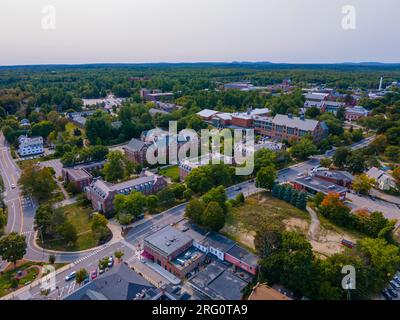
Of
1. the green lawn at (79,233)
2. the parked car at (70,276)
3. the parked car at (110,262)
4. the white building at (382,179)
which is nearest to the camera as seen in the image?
the parked car at (70,276)

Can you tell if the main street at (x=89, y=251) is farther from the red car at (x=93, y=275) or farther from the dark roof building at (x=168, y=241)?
the dark roof building at (x=168, y=241)

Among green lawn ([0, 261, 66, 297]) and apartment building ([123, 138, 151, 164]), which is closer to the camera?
green lawn ([0, 261, 66, 297])

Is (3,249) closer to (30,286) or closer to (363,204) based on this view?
(30,286)

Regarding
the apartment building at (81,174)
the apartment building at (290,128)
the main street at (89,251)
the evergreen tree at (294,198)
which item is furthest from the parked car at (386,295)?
the apartment building at (290,128)

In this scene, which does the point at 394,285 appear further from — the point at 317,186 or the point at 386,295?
the point at 317,186

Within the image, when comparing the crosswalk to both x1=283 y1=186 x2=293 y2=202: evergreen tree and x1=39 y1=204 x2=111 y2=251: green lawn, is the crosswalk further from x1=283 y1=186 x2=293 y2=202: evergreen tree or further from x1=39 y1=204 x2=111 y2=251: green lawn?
x1=283 y1=186 x2=293 y2=202: evergreen tree

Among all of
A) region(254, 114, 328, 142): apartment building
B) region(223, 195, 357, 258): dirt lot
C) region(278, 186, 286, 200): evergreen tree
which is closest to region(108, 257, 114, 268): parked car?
region(223, 195, 357, 258): dirt lot
